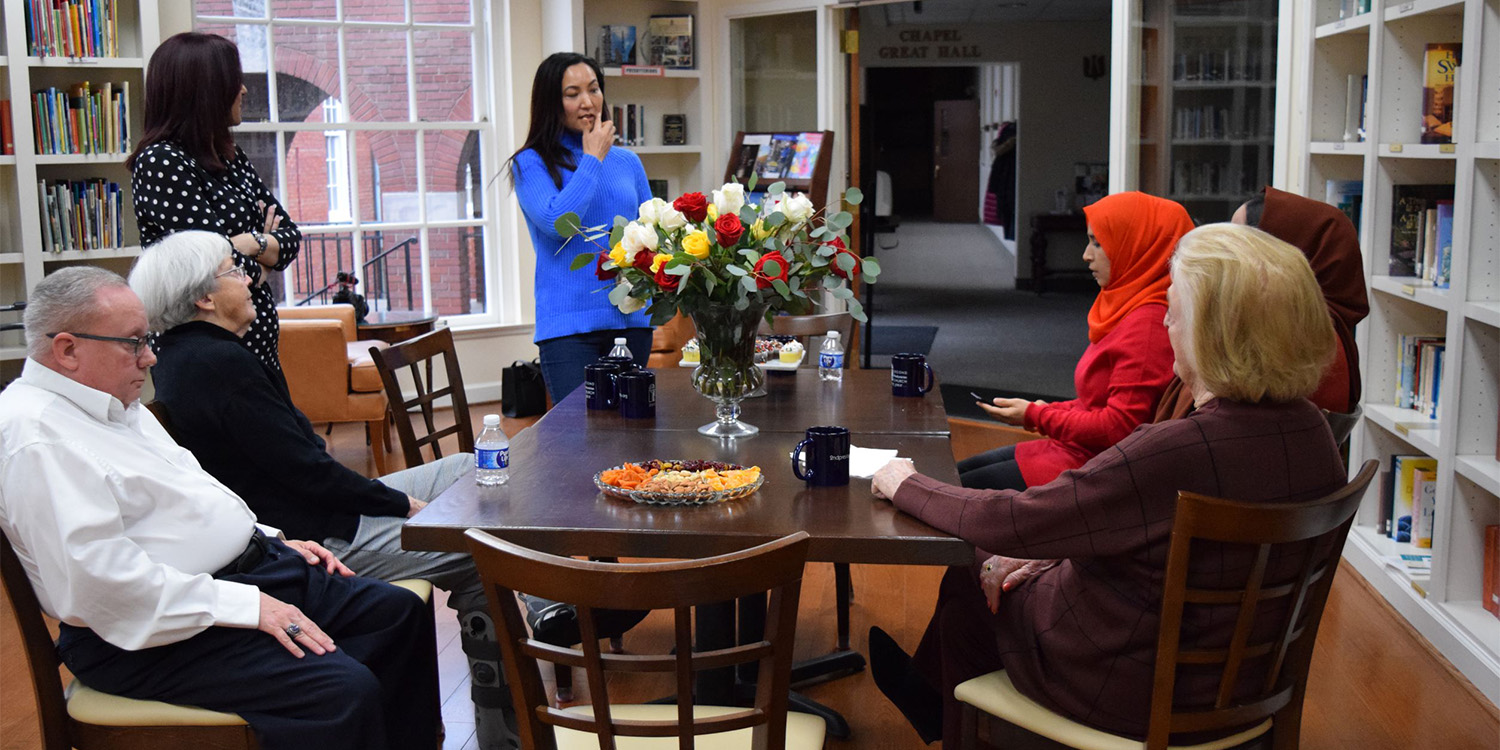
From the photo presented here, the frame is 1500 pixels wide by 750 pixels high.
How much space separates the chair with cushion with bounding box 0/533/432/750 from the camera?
2.07m

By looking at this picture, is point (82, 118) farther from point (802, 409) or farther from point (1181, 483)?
point (1181, 483)

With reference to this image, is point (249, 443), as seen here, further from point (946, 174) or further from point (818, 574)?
point (946, 174)

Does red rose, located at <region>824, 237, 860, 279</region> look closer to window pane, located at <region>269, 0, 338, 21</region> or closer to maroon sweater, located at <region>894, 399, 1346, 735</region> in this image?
maroon sweater, located at <region>894, 399, 1346, 735</region>

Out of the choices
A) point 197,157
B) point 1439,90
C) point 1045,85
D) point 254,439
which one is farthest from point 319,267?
point 1045,85

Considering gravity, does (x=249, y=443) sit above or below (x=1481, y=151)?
below

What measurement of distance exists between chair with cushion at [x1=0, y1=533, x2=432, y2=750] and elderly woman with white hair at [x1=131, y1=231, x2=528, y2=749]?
610 millimetres

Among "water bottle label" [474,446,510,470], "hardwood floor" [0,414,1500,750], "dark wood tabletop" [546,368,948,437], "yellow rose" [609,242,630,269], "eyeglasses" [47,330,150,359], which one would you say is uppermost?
"yellow rose" [609,242,630,269]

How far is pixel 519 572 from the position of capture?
1636mm

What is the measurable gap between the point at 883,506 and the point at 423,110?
208 inches

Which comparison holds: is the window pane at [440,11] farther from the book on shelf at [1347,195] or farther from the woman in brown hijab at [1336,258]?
the woman in brown hijab at [1336,258]

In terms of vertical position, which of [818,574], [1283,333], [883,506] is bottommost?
[818,574]

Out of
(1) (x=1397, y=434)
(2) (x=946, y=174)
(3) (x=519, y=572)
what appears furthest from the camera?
(2) (x=946, y=174)

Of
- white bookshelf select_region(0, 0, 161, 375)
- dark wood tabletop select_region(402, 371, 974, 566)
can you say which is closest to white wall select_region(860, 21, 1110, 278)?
white bookshelf select_region(0, 0, 161, 375)

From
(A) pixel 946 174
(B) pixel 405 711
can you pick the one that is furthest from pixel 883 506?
(A) pixel 946 174
